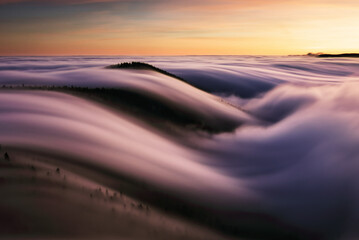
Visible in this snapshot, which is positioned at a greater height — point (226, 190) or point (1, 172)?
point (1, 172)

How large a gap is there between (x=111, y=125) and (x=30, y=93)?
3.08 meters

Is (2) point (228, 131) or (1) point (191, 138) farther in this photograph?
(2) point (228, 131)

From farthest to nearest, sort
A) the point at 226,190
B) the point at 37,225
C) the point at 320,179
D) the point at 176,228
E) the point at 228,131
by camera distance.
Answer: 1. the point at 228,131
2. the point at 320,179
3. the point at 226,190
4. the point at 176,228
5. the point at 37,225

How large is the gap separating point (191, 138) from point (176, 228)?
Answer: 774cm

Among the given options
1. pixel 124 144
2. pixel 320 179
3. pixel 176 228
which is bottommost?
pixel 320 179

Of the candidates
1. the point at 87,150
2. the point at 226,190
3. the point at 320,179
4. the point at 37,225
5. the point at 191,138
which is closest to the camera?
the point at 37,225

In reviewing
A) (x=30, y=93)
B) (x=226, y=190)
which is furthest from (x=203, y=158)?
(x=30, y=93)

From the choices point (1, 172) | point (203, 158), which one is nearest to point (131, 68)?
point (203, 158)

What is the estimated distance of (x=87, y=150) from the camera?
6918mm

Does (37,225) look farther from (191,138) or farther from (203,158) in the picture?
(191,138)

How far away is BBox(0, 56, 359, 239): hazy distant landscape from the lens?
4.49m

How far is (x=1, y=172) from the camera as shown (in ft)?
15.7

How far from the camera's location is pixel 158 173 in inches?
290

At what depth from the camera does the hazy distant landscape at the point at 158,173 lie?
449cm
